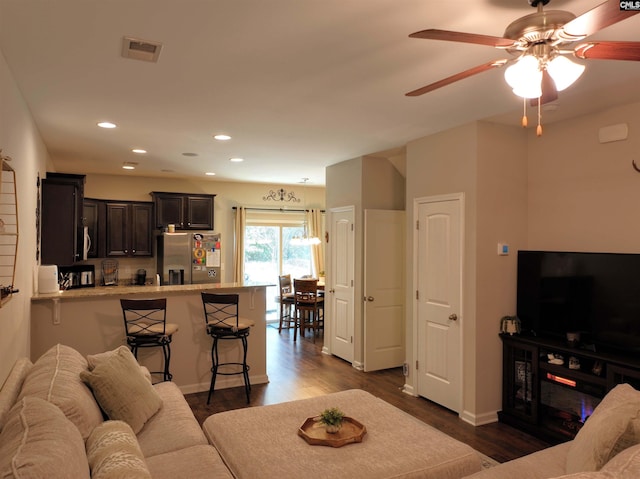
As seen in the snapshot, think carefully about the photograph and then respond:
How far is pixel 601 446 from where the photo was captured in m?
1.84

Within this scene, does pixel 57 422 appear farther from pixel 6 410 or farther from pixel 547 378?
pixel 547 378

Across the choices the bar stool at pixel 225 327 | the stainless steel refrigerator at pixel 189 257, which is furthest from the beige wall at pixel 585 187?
the stainless steel refrigerator at pixel 189 257

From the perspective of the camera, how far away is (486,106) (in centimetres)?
342

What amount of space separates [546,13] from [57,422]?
95.6 inches

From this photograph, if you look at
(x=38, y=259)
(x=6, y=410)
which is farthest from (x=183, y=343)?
(x=6, y=410)

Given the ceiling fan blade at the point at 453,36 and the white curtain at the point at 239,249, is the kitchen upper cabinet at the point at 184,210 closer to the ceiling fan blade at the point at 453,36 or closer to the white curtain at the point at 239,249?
the white curtain at the point at 239,249

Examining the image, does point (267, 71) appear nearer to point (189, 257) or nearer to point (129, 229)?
point (189, 257)

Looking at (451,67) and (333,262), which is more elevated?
(451,67)

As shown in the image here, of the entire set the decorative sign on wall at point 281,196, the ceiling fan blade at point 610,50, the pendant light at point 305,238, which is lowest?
the pendant light at point 305,238

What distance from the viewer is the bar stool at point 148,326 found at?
4.07 m

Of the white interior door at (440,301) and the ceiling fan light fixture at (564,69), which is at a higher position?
the ceiling fan light fixture at (564,69)

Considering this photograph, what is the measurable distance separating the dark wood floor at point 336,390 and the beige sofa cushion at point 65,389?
170cm

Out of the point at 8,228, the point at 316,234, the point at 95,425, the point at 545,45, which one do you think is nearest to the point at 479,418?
the point at 95,425

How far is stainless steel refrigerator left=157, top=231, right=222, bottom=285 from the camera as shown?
7.00m
